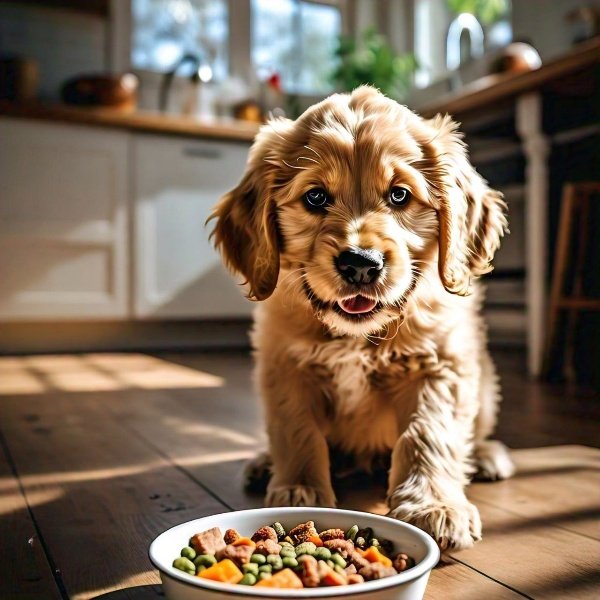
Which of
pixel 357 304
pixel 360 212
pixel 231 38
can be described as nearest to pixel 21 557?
pixel 357 304

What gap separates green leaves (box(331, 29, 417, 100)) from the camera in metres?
4.93

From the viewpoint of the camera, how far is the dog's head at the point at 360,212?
3.94ft

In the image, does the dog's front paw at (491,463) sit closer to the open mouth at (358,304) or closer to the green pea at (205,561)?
the open mouth at (358,304)

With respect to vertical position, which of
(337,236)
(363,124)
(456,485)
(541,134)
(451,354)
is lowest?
(456,485)

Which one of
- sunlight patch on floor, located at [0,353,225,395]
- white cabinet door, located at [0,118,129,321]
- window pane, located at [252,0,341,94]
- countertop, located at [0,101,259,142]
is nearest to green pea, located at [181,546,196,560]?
sunlight patch on floor, located at [0,353,225,395]

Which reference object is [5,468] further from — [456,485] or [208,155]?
[208,155]

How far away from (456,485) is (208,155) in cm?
374

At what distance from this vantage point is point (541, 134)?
3158 millimetres

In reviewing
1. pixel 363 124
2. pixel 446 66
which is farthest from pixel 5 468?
pixel 446 66

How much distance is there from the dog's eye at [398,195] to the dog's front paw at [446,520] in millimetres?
523

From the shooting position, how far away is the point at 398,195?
50.5 inches

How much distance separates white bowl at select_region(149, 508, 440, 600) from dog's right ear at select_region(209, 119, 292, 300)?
0.47m

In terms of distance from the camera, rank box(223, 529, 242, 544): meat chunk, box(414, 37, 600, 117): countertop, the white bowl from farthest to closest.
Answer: box(414, 37, 600, 117): countertop < box(223, 529, 242, 544): meat chunk < the white bowl

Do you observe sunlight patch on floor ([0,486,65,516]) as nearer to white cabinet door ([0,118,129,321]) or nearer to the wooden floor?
the wooden floor
